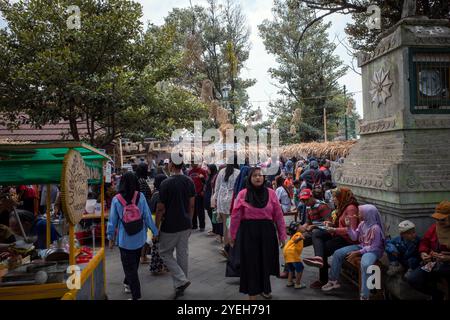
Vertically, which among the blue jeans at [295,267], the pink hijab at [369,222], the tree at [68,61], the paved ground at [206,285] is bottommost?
the paved ground at [206,285]

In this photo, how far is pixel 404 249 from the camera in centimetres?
404

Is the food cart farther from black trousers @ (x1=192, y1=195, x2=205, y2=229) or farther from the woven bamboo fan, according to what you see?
black trousers @ (x1=192, y1=195, x2=205, y2=229)

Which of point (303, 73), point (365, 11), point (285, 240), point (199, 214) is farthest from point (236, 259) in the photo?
point (303, 73)

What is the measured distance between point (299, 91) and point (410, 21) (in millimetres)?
25371

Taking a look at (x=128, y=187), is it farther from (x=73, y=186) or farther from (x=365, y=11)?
(x=365, y=11)

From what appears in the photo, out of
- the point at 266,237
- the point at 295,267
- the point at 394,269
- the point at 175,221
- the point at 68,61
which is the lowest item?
the point at 295,267

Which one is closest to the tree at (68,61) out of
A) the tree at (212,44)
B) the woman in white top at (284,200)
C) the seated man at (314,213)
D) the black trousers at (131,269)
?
the woman in white top at (284,200)

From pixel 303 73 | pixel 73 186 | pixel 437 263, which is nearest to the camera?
pixel 73 186

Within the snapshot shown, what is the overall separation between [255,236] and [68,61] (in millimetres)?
6769

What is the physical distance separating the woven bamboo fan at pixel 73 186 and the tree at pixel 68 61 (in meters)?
5.55

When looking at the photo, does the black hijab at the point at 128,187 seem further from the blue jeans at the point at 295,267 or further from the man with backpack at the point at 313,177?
the man with backpack at the point at 313,177

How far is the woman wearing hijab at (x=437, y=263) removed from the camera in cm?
359
